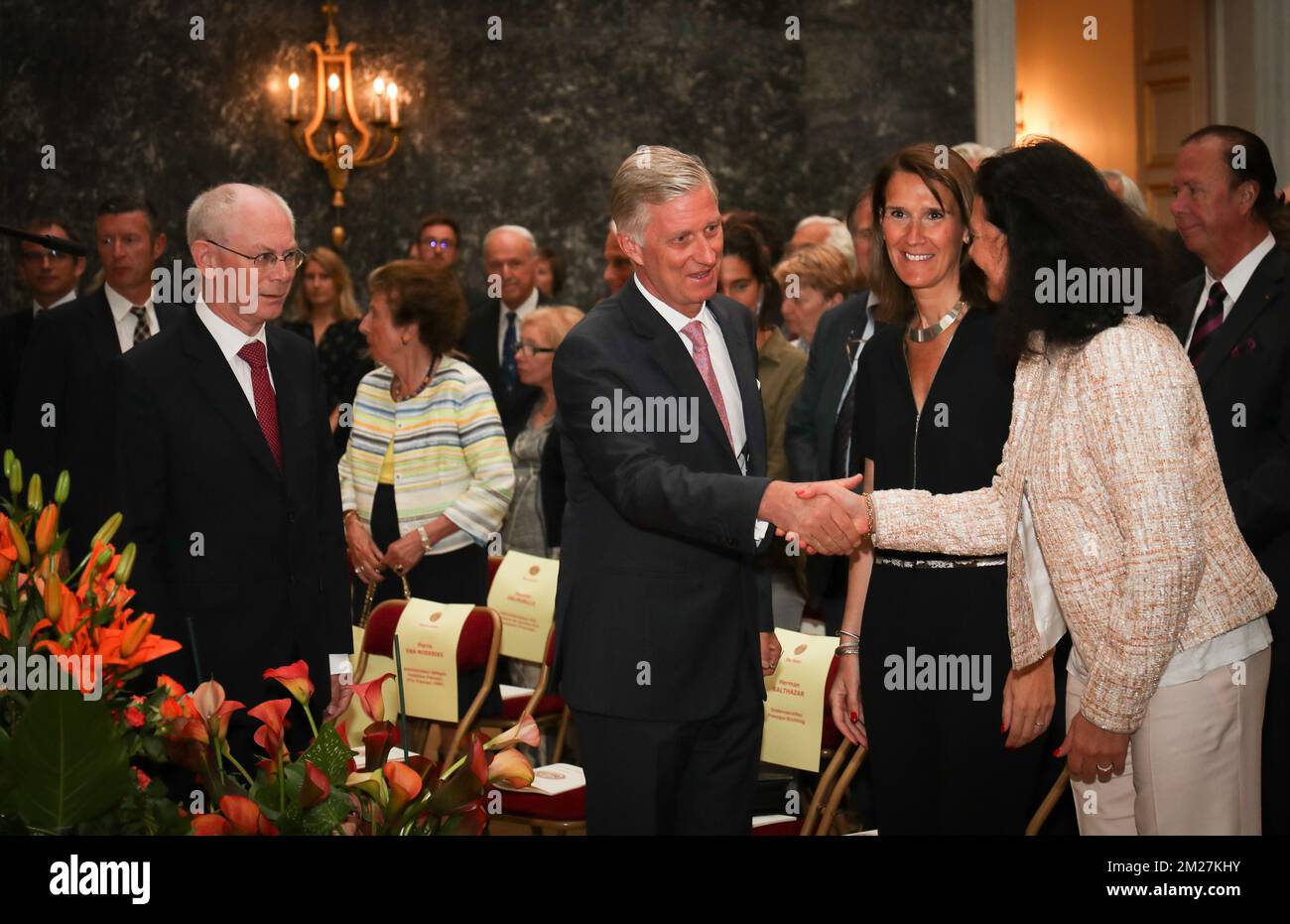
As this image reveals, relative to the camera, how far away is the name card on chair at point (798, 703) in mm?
3271

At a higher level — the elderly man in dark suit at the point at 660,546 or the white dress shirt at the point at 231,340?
the white dress shirt at the point at 231,340

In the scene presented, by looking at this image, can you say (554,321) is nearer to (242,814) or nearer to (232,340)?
(232,340)

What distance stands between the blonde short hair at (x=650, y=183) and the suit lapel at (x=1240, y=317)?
1.41m

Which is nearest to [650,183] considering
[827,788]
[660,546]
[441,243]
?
[660,546]

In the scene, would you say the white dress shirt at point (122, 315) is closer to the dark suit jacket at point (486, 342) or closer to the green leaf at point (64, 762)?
the dark suit jacket at point (486, 342)

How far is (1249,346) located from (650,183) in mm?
1559

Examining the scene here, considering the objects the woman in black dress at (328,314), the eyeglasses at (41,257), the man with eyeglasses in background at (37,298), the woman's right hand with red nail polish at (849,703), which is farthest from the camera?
the woman in black dress at (328,314)

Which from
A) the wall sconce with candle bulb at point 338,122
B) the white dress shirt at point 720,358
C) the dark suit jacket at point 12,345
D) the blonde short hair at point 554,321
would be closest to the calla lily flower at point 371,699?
the white dress shirt at point 720,358

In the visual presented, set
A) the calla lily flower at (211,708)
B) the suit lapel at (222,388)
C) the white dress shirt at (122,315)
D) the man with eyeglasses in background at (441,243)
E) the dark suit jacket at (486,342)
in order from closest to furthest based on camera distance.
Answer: the calla lily flower at (211,708) → the suit lapel at (222,388) → the white dress shirt at (122,315) → the dark suit jacket at (486,342) → the man with eyeglasses in background at (441,243)

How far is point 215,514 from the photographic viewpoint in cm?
268

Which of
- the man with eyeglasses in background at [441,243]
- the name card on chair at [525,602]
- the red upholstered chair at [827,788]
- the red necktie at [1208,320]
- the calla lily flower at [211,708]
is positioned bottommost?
the red upholstered chair at [827,788]
